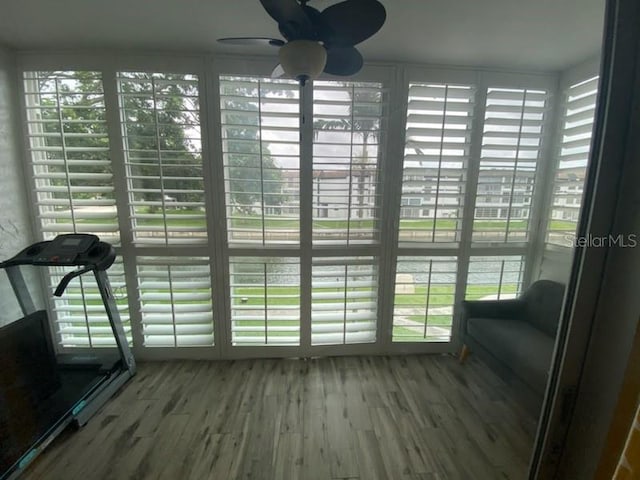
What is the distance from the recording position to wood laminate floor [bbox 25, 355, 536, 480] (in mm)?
1439

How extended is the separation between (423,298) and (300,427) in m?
1.39

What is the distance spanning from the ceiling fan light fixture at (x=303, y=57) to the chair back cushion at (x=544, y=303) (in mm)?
2271

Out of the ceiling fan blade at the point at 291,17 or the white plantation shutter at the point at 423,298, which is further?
the white plantation shutter at the point at 423,298

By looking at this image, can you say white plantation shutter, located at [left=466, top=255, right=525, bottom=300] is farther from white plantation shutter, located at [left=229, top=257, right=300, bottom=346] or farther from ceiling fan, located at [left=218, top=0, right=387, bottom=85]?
ceiling fan, located at [left=218, top=0, right=387, bottom=85]

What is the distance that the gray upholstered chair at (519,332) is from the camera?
1.69m

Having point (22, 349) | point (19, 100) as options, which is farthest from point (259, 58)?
point (22, 349)

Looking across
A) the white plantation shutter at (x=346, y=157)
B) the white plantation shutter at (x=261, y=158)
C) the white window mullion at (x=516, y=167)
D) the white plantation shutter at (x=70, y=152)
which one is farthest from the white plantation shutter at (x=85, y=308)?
the white window mullion at (x=516, y=167)

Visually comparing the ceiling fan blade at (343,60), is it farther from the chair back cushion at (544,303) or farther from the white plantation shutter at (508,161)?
the chair back cushion at (544,303)

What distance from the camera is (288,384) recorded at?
2061mm

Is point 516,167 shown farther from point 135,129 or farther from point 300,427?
point 135,129

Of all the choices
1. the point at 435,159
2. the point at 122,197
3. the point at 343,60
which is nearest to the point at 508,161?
the point at 435,159

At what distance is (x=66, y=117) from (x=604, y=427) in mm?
3032

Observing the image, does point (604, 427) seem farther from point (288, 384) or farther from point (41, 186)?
point (41, 186)

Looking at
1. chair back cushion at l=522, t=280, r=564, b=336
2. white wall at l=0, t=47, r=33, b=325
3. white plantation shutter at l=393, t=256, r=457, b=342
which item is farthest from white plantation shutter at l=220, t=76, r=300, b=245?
chair back cushion at l=522, t=280, r=564, b=336
